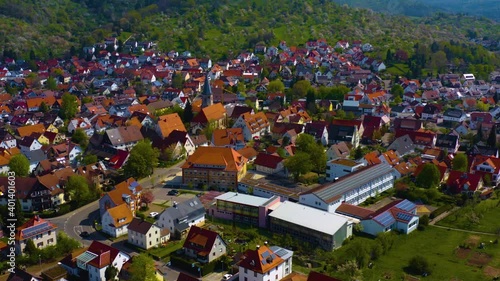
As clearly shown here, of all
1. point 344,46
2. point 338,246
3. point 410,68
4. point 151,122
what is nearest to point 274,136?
point 151,122

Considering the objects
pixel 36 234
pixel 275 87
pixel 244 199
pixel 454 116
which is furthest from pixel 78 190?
pixel 454 116

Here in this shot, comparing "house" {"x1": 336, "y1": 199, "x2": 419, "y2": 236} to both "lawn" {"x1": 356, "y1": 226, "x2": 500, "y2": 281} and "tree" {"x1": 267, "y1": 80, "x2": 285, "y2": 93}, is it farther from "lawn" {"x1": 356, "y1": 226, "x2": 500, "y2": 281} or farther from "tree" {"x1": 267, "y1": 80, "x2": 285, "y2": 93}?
"tree" {"x1": 267, "y1": 80, "x2": 285, "y2": 93}

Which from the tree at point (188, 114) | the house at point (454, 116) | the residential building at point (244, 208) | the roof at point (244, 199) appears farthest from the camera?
the house at point (454, 116)

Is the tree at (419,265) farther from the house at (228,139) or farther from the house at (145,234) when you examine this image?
the house at (228,139)

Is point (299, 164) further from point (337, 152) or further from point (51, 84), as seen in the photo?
point (51, 84)

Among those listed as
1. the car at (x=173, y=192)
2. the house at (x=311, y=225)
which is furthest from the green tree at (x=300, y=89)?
the house at (x=311, y=225)

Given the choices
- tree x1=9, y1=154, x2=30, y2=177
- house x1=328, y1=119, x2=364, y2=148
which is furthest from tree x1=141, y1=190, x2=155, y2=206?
house x1=328, y1=119, x2=364, y2=148
